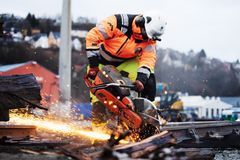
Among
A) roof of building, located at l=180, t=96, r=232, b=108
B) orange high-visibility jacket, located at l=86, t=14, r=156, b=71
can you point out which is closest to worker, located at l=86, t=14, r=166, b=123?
orange high-visibility jacket, located at l=86, t=14, r=156, b=71

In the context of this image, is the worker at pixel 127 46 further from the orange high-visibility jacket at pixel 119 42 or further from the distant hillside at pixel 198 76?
the distant hillside at pixel 198 76

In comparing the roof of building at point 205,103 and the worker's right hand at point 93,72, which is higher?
the worker's right hand at point 93,72

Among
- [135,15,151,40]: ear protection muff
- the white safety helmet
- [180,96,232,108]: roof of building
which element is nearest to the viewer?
the white safety helmet

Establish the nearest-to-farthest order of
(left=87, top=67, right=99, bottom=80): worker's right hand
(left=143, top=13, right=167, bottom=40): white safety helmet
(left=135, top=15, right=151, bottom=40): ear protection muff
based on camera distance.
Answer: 1. (left=87, top=67, right=99, bottom=80): worker's right hand
2. (left=143, top=13, right=167, bottom=40): white safety helmet
3. (left=135, top=15, right=151, bottom=40): ear protection muff

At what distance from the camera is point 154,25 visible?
771cm

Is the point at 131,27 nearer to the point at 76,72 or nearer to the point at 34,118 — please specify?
the point at 34,118

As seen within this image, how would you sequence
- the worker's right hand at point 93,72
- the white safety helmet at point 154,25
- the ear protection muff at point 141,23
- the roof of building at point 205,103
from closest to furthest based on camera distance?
1. the worker's right hand at point 93,72
2. the white safety helmet at point 154,25
3. the ear protection muff at point 141,23
4. the roof of building at point 205,103

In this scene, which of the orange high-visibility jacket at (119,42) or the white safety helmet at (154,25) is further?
the orange high-visibility jacket at (119,42)

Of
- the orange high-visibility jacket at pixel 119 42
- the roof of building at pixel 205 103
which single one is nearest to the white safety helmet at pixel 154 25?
the orange high-visibility jacket at pixel 119 42

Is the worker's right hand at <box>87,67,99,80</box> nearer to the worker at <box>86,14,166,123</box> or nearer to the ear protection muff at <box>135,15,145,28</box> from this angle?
the worker at <box>86,14,166,123</box>

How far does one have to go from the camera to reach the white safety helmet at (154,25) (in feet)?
25.2

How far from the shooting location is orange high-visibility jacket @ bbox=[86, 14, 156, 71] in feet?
25.6

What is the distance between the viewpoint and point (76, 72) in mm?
60781

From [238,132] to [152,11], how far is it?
137 inches
